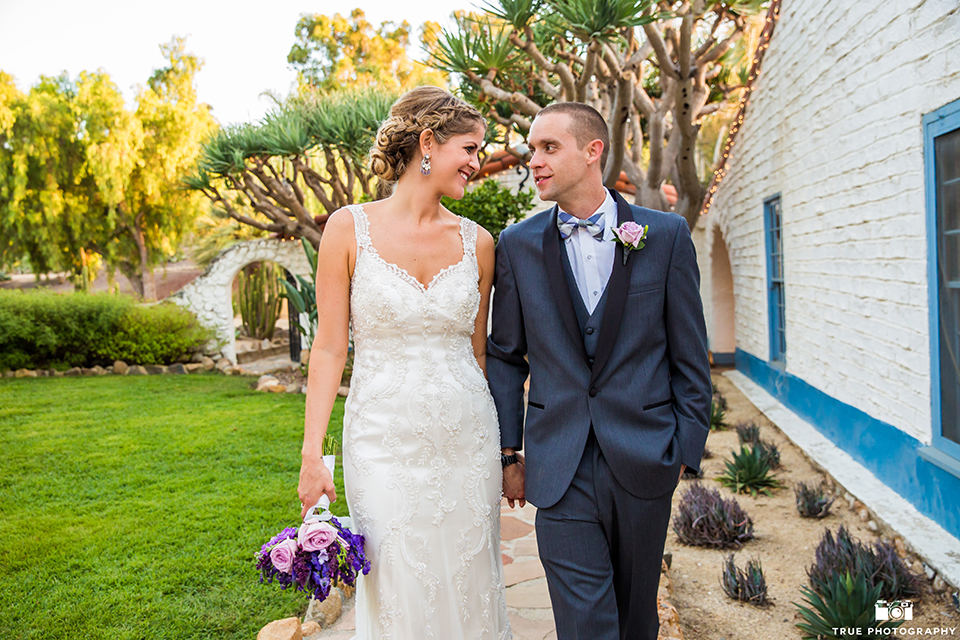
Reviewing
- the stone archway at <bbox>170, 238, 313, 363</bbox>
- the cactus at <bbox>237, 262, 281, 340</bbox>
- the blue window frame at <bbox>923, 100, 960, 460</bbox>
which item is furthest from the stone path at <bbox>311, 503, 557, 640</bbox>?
the cactus at <bbox>237, 262, 281, 340</bbox>

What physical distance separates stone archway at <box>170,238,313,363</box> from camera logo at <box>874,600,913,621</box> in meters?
13.0

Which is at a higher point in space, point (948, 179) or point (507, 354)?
point (948, 179)

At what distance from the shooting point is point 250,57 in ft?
115

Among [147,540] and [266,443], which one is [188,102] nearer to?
[266,443]

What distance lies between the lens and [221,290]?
14430 mm

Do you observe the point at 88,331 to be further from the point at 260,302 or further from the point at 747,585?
the point at 747,585

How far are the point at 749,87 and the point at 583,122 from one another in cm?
796

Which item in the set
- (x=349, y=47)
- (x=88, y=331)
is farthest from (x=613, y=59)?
(x=349, y=47)

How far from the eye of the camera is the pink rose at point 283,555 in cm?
214

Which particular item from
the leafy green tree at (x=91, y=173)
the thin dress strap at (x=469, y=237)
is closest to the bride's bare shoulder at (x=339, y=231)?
the thin dress strap at (x=469, y=237)

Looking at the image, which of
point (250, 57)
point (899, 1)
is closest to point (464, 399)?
point (899, 1)

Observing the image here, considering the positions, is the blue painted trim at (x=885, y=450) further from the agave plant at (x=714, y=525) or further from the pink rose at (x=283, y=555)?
the pink rose at (x=283, y=555)

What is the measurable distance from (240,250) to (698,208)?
9.19 m

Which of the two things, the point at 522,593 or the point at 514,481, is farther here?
the point at 522,593
